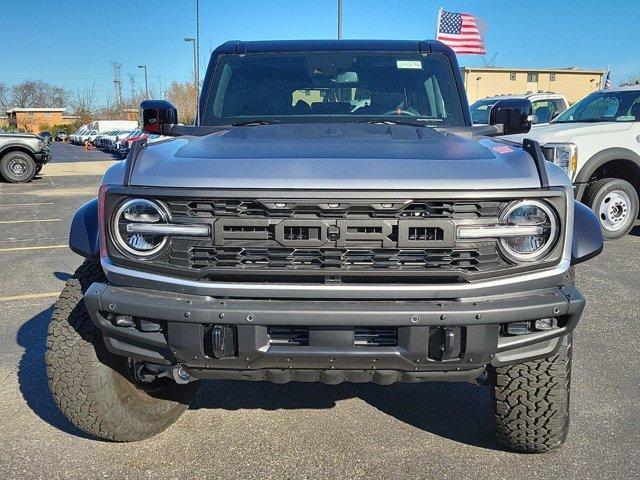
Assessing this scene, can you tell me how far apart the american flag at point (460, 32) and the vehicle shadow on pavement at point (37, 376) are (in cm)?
1412

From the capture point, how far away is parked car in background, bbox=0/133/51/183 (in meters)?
16.8

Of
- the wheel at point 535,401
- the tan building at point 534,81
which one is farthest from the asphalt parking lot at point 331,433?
the tan building at point 534,81

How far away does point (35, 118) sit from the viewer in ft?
309

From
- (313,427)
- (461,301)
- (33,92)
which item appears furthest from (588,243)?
(33,92)

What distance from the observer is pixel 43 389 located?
3.62m

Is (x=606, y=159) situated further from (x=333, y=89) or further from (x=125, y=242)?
(x=125, y=242)

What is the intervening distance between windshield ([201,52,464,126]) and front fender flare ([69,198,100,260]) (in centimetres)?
125

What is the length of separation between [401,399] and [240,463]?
1087mm

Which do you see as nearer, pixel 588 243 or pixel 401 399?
pixel 588 243

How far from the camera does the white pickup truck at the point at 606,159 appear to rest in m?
7.89

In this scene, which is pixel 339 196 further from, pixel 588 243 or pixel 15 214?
pixel 15 214

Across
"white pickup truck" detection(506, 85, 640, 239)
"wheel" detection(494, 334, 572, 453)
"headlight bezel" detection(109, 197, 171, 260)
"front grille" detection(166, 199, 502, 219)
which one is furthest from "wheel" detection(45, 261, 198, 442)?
"white pickup truck" detection(506, 85, 640, 239)

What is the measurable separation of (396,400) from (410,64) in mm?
2087

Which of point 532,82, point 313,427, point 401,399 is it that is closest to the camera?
point 313,427
